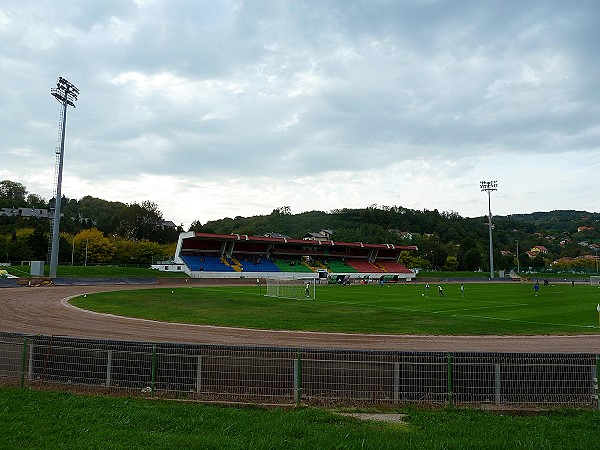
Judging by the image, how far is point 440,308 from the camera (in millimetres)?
39000

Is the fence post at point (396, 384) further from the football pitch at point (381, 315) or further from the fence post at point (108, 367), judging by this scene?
the football pitch at point (381, 315)

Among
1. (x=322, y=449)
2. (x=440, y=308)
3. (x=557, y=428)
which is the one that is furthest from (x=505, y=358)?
(x=440, y=308)

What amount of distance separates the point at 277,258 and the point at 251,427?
95.6m

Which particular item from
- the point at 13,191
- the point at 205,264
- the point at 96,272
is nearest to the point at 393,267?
the point at 205,264

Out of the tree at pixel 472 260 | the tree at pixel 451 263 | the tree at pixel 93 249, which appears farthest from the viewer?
the tree at pixel 472 260

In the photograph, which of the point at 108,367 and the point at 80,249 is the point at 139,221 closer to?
the point at 80,249

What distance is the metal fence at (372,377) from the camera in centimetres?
1042

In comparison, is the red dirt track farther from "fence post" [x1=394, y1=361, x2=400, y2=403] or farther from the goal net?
the goal net

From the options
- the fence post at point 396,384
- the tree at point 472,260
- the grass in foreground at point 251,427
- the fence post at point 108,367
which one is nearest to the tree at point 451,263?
the tree at point 472,260

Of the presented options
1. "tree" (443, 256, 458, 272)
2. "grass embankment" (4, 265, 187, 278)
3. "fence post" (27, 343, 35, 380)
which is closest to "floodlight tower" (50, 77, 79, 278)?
"grass embankment" (4, 265, 187, 278)

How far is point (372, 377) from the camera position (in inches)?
416

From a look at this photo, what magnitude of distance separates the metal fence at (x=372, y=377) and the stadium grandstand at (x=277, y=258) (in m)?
75.2

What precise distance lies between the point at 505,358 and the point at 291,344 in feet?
36.9

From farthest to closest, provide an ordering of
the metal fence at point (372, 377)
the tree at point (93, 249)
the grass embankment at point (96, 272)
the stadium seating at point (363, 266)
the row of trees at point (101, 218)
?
1. the row of trees at point (101, 218)
2. the stadium seating at point (363, 266)
3. the tree at point (93, 249)
4. the grass embankment at point (96, 272)
5. the metal fence at point (372, 377)
